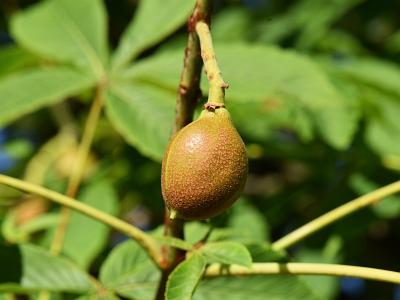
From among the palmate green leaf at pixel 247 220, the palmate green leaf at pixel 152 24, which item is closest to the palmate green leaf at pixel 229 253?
the palmate green leaf at pixel 247 220

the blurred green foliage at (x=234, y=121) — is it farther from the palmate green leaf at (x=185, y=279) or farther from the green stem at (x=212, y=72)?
the green stem at (x=212, y=72)

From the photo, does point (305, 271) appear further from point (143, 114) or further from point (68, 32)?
point (68, 32)

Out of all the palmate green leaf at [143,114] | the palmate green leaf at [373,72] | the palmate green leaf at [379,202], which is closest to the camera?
the palmate green leaf at [143,114]

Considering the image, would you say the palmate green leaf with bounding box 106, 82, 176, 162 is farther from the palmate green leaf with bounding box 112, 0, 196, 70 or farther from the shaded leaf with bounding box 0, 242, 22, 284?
the shaded leaf with bounding box 0, 242, 22, 284

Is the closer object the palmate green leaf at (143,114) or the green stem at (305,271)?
the green stem at (305,271)

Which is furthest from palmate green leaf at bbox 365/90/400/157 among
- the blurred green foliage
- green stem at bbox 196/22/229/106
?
green stem at bbox 196/22/229/106

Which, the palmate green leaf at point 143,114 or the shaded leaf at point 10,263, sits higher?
the palmate green leaf at point 143,114

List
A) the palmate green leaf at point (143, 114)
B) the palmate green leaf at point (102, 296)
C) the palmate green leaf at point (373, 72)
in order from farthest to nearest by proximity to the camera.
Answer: the palmate green leaf at point (373, 72)
the palmate green leaf at point (143, 114)
the palmate green leaf at point (102, 296)
